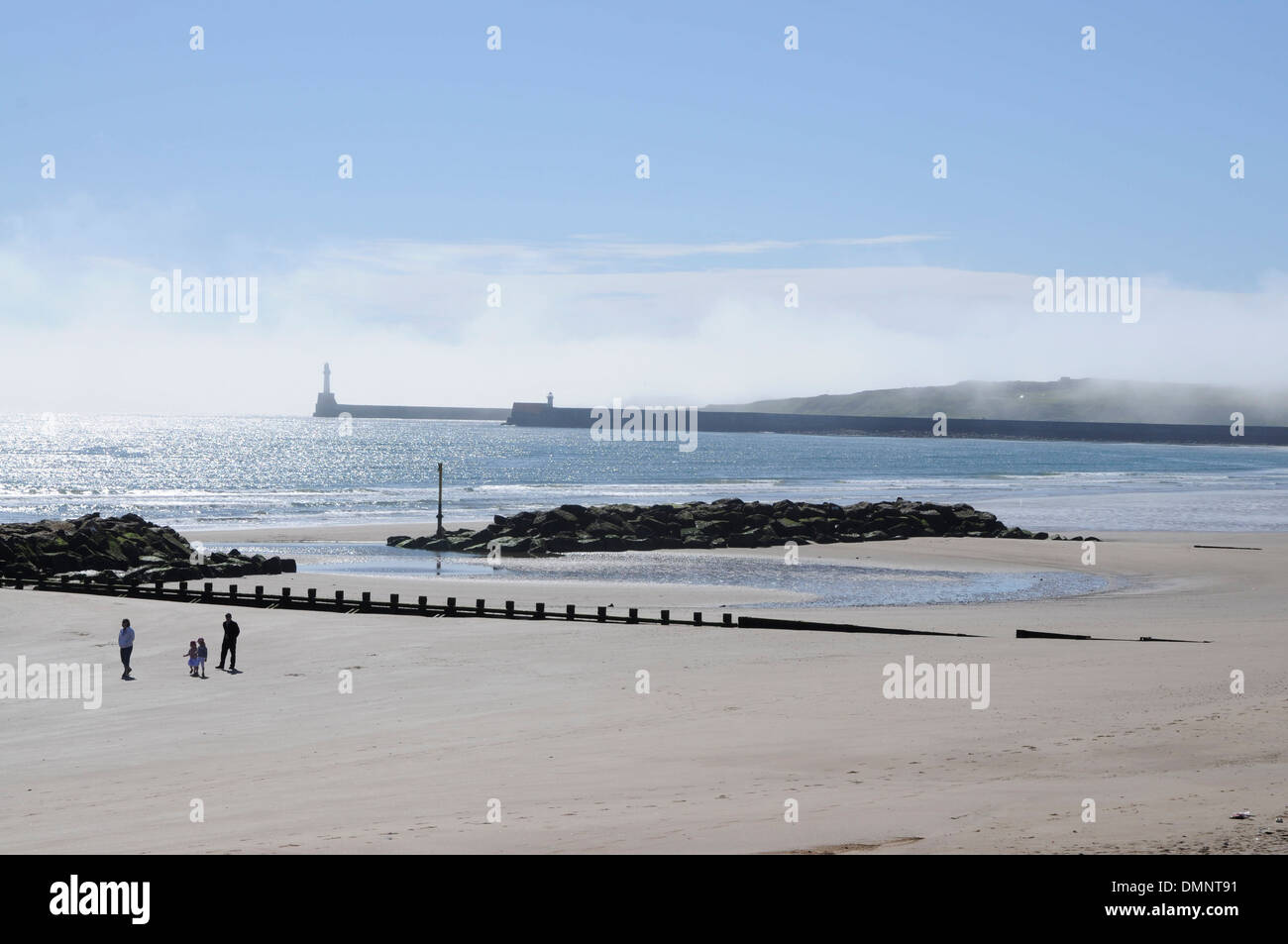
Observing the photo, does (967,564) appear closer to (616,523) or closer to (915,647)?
(616,523)

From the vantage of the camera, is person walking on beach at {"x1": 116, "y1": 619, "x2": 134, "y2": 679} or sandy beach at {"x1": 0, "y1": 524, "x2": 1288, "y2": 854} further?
person walking on beach at {"x1": 116, "y1": 619, "x2": 134, "y2": 679}

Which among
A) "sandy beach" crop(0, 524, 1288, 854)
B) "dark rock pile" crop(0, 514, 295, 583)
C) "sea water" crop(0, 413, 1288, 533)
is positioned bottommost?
"sandy beach" crop(0, 524, 1288, 854)

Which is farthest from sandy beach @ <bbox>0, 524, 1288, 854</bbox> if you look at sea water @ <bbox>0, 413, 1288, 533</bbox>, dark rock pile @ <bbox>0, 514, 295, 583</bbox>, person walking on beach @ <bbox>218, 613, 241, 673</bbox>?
sea water @ <bbox>0, 413, 1288, 533</bbox>

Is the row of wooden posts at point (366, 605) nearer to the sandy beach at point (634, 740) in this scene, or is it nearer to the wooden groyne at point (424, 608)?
the wooden groyne at point (424, 608)

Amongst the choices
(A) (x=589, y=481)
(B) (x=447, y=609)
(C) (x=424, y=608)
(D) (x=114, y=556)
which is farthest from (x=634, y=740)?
(A) (x=589, y=481)

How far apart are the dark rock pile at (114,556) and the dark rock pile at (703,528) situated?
10.7 metres

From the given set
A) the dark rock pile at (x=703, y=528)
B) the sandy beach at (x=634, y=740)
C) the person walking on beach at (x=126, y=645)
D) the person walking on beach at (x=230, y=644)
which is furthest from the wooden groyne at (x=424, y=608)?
the dark rock pile at (x=703, y=528)

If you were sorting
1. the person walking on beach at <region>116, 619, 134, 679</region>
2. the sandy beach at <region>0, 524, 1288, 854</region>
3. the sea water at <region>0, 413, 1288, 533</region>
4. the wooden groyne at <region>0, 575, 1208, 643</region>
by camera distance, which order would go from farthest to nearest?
the sea water at <region>0, 413, 1288, 533</region> → the wooden groyne at <region>0, 575, 1208, 643</region> → the person walking on beach at <region>116, 619, 134, 679</region> → the sandy beach at <region>0, 524, 1288, 854</region>

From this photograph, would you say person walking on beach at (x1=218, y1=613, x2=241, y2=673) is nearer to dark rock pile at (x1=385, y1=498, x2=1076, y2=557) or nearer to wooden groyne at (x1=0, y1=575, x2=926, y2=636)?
wooden groyne at (x1=0, y1=575, x2=926, y2=636)

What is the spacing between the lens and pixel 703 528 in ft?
176

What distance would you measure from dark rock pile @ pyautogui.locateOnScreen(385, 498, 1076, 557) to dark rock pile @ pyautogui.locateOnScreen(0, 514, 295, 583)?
10674 mm

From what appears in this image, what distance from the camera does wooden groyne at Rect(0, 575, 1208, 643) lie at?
26.2m

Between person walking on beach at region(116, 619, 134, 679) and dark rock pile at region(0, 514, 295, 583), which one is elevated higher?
dark rock pile at region(0, 514, 295, 583)

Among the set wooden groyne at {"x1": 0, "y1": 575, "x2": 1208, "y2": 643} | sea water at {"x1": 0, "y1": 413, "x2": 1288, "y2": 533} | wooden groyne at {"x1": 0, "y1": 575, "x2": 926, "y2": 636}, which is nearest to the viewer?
wooden groyne at {"x1": 0, "y1": 575, "x2": 1208, "y2": 643}
